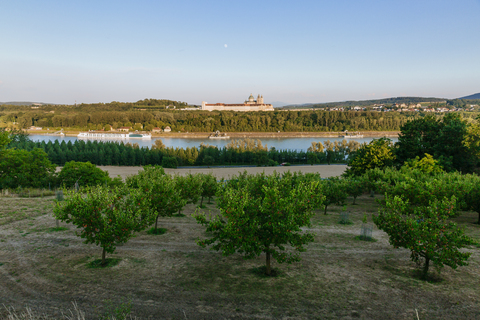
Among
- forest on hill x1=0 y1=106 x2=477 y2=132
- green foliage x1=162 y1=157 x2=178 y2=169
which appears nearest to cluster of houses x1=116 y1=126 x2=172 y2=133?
forest on hill x1=0 y1=106 x2=477 y2=132

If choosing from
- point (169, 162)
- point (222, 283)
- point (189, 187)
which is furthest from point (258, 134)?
point (222, 283)

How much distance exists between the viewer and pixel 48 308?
806 cm

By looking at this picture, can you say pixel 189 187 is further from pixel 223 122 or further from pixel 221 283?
pixel 223 122

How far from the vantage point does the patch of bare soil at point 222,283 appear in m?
8.23

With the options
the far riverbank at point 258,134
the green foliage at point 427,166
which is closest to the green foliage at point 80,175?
the green foliage at point 427,166

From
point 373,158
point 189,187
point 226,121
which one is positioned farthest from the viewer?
point 226,121

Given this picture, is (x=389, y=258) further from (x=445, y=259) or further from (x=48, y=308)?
(x=48, y=308)

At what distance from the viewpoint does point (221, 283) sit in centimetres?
984

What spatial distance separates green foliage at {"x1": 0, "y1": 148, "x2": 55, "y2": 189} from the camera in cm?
2695

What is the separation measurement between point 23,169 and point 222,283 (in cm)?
2665

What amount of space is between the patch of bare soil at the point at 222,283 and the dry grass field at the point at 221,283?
0.03 metres

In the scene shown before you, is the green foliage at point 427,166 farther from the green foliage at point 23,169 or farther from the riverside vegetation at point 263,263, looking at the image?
the green foliage at point 23,169

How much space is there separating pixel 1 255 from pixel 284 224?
1132cm

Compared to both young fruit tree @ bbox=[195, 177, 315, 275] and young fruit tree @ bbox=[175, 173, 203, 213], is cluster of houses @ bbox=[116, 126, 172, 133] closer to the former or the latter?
young fruit tree @ bbox=[175, 173, 203, 213]
